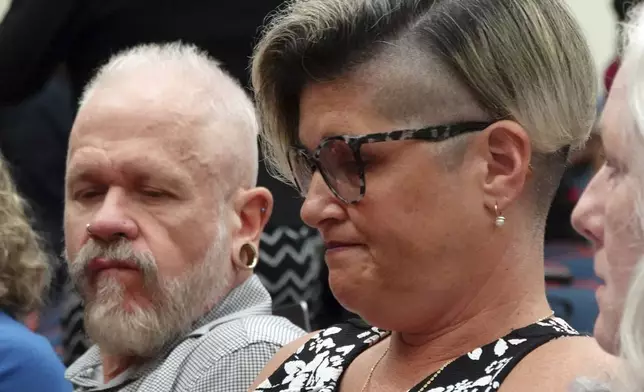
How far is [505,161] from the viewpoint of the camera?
1.73 m

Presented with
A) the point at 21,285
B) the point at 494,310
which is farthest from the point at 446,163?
the point at 21,285

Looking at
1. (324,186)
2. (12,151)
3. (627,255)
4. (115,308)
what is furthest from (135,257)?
(12,151)

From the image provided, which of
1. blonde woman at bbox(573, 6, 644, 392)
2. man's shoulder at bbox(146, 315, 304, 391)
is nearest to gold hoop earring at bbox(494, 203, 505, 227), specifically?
blonde woman at bbox(573, 6, 644, 392)

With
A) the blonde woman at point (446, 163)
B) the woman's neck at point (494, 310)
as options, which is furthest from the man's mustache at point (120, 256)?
the woman's neck at point (494, 310)

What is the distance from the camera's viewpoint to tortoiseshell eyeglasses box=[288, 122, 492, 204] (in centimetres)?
172

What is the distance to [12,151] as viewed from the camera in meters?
4.09

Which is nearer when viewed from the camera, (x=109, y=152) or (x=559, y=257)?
(x=109, y=152)

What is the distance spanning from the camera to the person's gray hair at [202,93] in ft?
7.79

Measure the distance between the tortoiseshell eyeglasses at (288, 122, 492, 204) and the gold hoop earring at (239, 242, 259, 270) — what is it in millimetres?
670

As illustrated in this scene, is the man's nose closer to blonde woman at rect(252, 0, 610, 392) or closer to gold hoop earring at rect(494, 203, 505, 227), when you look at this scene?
blonde woman at rect(252, 0, 610, 392)

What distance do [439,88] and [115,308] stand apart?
902 millimetres

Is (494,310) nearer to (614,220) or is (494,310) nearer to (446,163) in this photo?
(446,163)

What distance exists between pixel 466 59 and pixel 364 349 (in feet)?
1.77

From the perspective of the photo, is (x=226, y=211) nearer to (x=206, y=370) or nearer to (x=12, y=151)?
(x=206, y=370)
